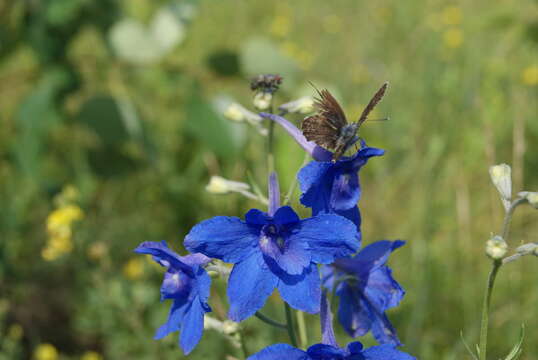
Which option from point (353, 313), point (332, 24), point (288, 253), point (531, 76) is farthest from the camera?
point (332, 24)

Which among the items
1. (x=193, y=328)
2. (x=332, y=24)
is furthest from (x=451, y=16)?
(x=193, y=328)

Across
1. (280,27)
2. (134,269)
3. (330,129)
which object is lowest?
(134,269)

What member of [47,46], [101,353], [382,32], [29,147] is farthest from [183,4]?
Result: [382,32]

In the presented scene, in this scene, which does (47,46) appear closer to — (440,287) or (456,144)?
(440,287)

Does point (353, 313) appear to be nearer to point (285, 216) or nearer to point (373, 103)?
point (285, 216)

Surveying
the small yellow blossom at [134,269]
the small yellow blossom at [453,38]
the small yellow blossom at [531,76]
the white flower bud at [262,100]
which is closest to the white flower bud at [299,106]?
the white flower bud at [262,100]

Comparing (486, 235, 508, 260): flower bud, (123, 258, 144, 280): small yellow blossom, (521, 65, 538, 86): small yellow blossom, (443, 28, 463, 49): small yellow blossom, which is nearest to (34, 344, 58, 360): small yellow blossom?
(123, 258, 144, 280): small yellow blossom

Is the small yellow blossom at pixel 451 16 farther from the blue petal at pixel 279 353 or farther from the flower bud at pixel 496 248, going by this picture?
the blue petal at pixel 279 353
